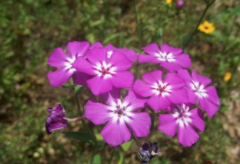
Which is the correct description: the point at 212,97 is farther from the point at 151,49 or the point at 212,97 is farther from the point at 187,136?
the point at 151,49

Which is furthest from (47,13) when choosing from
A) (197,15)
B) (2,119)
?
(197,15)

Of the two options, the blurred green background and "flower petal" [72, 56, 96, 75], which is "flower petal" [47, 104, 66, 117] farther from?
the blurred green background

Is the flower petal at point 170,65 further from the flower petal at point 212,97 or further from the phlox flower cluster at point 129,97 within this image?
the flower petal at point 212,97

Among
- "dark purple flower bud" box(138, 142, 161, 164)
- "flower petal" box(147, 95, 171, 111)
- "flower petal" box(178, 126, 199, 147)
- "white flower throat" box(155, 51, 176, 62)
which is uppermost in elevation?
"white flower throat" box(155, 51, 176, 62)

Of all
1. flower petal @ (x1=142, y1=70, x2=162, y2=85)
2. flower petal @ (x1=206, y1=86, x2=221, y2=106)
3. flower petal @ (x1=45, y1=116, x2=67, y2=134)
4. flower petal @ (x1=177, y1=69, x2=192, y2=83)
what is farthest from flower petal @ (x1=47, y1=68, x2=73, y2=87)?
flower petal @ (x1=206, y1=86, x2=221, y2=106)

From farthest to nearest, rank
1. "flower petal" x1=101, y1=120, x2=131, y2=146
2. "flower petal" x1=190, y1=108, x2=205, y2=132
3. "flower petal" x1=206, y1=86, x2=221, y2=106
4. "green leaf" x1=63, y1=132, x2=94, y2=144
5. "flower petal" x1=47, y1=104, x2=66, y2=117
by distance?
"green leaf" x1=63, y1=132, x2=94, y2=144 → "flower petal" x1=206, y1=86, x2=221, y2=106 → "flower petal" x1=190, y1=108, x2=205, y2=132 → "flower petal" x1=47, y1=104, x2=66, y2=117 → "flower petal" x1=101, y1=120, x2=131, y2=146

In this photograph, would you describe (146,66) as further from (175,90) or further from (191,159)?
(175,90)

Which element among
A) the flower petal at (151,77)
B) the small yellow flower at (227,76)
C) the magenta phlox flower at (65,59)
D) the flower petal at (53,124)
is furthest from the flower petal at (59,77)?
the small yellow flower at (227,76)
